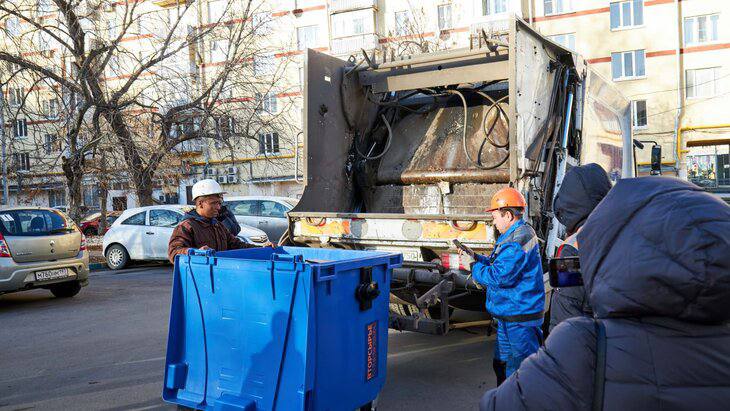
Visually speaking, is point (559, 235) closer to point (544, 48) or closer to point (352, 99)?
point (544, 48)

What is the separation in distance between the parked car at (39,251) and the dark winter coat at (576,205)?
794cm

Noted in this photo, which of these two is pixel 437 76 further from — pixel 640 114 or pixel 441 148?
pixel 640 114

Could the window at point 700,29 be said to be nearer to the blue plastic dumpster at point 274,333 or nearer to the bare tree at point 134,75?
the bare tree at point 134,75

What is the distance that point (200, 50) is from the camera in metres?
17.2

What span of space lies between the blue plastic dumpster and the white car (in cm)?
934

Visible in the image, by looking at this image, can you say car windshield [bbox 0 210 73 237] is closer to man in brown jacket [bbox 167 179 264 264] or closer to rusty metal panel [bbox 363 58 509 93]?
man in brown jacket [bbox 167 179 264 264]

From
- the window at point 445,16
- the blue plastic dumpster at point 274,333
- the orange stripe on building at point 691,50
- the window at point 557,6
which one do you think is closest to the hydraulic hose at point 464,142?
the blue plastic dumpster at point 274,333

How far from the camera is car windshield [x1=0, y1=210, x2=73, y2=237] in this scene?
8492mm

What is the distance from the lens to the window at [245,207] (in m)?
13.9

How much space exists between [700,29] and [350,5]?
16299mm

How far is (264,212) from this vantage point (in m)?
13.9

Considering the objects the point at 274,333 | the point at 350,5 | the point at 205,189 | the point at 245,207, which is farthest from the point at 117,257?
the point at 350,5

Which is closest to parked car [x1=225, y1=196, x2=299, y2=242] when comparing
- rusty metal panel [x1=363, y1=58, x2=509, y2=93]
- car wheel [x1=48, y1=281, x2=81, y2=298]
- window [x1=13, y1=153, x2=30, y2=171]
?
car wheel [x1=48, y1=281, x2=81, y2=298]

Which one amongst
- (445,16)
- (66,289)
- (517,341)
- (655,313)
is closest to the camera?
(655,313)
